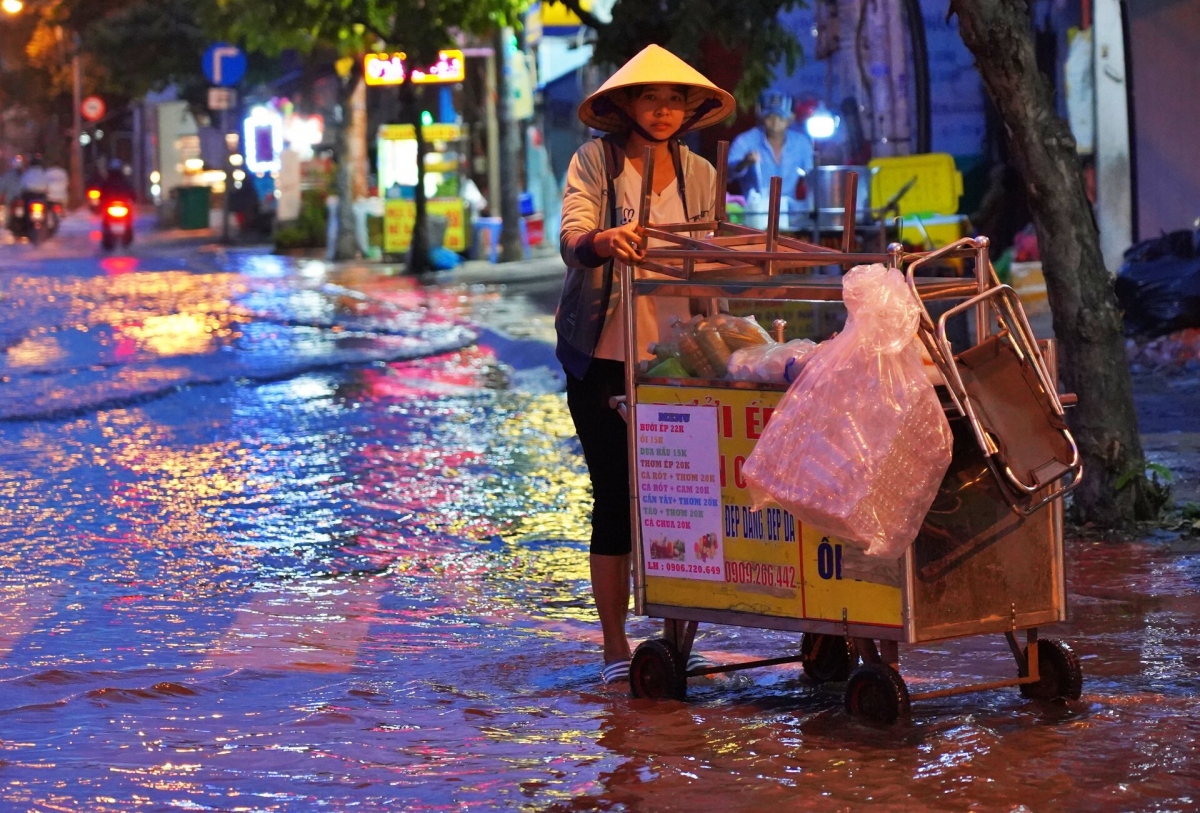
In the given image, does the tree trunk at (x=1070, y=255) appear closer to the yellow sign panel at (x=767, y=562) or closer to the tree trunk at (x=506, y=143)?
the yellow sign panel at (x=767, y=562)

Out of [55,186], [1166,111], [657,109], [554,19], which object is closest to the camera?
[657,109]

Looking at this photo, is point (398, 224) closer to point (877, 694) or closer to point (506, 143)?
point (506, 143)

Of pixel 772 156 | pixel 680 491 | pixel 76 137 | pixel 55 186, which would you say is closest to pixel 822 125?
pixel 772 156

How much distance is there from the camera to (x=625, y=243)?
451cm

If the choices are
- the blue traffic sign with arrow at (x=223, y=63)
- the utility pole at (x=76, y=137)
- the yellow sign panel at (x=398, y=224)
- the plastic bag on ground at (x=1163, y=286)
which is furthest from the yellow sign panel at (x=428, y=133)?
the utility pole at (x=76, y=137)

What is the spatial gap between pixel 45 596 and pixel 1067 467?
4010 mm

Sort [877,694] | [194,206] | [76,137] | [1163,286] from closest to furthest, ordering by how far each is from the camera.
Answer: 1. [877,694]
2. [1163,286]
3. [194,206]
4. [76,137]

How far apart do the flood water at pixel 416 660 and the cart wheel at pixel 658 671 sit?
6 centimetres

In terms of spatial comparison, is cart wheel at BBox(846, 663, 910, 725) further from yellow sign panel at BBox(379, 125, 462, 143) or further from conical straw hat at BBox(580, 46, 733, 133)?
yellow sign panel at BBox(379, 125, 462, 143)

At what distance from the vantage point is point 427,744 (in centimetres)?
442

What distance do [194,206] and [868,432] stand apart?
41.3 m

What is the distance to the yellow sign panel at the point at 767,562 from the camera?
4.23 m

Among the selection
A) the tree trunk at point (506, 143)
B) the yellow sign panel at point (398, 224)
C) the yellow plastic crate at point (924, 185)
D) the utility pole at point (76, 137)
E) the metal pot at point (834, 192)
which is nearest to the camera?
the metal pot at point (834, 192)

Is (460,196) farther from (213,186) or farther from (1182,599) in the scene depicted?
(1182,599)
